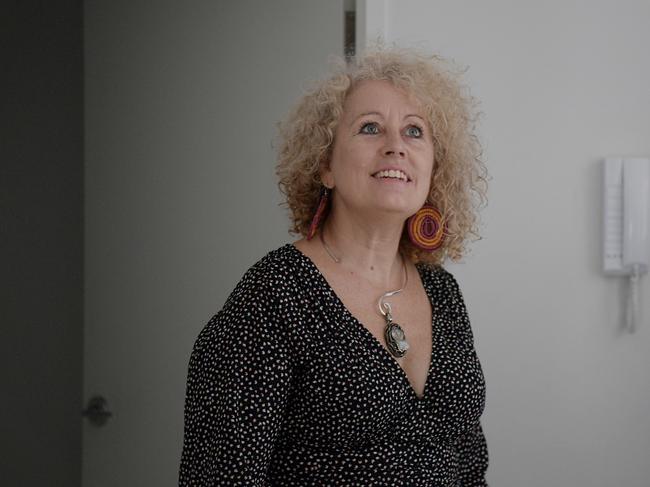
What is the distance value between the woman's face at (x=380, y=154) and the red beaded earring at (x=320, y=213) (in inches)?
1.1

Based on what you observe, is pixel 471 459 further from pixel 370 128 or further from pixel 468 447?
pixel 370 128

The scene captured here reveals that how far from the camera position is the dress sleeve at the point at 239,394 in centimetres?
111

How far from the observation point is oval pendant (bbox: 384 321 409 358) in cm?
128

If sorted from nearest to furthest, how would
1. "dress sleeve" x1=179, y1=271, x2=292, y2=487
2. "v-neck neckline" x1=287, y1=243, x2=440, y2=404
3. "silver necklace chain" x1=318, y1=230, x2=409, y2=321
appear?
1. "dress sleeve" x1=179, y1=271, x2=292, y2=487
2. "v-neck neckline" x1=287, y1=243, x2=440, y2=404
3. "silver necklace chain" x1=318, y1=230, x2=409, y2=321

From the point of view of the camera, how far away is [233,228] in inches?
76.2

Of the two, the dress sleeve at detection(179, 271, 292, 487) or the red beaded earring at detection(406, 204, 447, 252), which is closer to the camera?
the dress sleeve at detection(179, 271, 292, 487)
